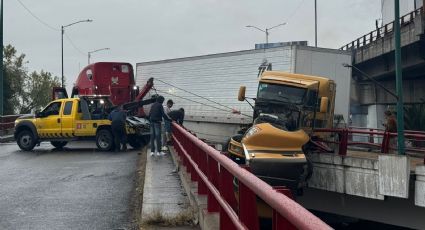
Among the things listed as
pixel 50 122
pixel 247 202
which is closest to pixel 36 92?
pixel 50 122

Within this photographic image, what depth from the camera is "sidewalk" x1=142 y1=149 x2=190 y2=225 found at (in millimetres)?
7524

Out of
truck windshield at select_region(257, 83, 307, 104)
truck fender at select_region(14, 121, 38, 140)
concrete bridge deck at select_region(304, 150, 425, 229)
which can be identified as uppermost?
truck windshield at select_region(257, 83, 307, 104)

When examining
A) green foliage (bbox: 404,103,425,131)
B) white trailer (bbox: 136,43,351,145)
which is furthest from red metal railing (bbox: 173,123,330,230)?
green foliage (bbox: 404,103,425,131)

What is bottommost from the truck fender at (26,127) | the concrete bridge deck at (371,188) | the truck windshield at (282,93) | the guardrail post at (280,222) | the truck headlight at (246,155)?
the concrete bridge deck at (371,188)

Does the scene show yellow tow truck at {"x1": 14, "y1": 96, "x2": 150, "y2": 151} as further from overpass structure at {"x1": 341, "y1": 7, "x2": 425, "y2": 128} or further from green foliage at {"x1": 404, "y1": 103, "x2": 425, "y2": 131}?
green foliage at {"x1": 404, "y1": 103, "x2": 425, "y2": 131}

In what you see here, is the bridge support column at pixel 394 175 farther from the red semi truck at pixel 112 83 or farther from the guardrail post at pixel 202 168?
the red semi truck at pixel 112 83

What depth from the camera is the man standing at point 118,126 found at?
64.9 feet

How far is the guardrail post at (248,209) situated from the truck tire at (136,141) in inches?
688

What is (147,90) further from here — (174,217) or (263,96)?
(174,217)

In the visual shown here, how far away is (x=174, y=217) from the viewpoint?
697 centimetres

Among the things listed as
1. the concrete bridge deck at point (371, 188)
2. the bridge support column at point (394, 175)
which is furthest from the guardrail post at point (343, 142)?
the bridge support column at point (394, 175)

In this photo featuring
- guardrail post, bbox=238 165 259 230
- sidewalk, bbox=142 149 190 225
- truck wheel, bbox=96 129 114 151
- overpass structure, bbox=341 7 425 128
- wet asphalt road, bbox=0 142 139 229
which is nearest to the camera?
guardrail post, bbox=238 165 259 230

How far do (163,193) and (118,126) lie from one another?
11113mm

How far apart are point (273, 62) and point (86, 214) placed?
557 inches
